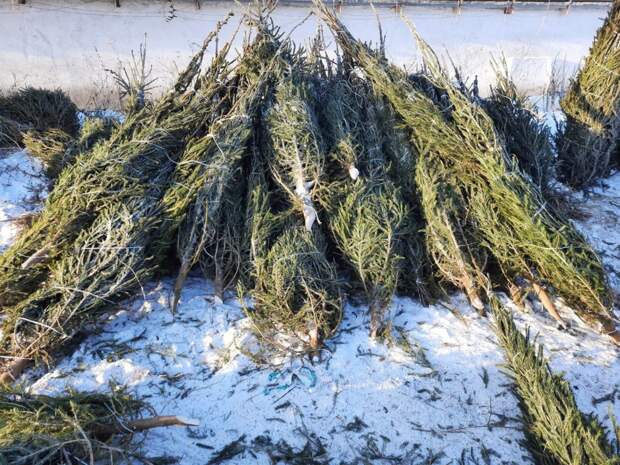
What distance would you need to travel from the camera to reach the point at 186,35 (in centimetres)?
1150

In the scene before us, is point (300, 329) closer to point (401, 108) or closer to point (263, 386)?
point (263, 386)

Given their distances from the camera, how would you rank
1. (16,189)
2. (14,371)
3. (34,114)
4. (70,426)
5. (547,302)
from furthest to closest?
(34,114) → (16,189) → (547,302) → (14,371) → (70,426)

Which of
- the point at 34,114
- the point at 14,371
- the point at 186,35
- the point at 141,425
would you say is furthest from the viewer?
the point at 186,35

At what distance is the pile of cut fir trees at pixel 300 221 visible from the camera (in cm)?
347

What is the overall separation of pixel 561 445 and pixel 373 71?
3.87 meters

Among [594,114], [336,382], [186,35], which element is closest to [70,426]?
[336,382]

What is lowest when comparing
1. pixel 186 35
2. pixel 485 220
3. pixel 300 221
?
pixel 300 221

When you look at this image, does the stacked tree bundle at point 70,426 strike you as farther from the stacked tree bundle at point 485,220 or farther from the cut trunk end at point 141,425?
the stacked tree bundle at point 485,220

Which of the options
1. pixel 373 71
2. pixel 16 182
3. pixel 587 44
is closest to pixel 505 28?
pixel 587 44

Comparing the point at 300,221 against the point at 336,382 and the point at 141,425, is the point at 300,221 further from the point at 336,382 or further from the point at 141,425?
the point at 141,425

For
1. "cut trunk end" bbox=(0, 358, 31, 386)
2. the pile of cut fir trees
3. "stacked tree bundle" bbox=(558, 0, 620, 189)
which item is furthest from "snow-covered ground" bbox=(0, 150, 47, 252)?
"stacked tree bundle" bbox=(558, 0, 620, 189)

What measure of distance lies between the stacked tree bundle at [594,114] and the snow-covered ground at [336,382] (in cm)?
234

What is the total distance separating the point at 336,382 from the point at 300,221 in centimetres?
140

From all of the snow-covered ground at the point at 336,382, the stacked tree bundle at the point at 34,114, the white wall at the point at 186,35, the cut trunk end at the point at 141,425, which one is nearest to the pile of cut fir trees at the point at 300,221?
the cut trunk end at the point at 141,425
